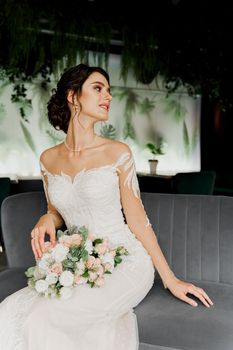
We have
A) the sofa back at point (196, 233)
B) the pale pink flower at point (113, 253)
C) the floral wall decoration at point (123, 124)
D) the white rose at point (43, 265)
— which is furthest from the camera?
the floral wall decoration at point (123, 124)

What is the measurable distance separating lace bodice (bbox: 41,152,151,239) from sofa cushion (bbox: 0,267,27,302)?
1.64ft

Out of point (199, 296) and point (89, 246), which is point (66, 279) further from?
point (199, 296)

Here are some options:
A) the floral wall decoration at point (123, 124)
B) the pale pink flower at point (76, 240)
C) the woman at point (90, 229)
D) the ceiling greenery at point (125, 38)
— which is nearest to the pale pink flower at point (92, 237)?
the woman at point (90, 229)

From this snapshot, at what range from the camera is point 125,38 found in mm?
5656

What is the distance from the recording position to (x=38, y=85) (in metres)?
5.96

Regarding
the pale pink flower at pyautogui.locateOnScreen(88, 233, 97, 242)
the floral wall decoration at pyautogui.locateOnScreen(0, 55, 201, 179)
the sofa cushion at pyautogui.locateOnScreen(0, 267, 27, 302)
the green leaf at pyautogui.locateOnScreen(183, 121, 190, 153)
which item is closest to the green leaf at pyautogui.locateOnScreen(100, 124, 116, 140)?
Result: the floral wall decoration at pyautogui.locateOnScreen(0, 55, 201, 179)

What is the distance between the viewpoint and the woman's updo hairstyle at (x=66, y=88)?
A: 6.98 ft

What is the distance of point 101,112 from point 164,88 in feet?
15.7

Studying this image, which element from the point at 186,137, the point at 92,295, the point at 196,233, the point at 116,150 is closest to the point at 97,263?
the point at 92,295

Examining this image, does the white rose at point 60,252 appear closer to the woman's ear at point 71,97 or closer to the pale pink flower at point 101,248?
the pale pink flower at point 101,248

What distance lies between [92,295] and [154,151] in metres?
5.01

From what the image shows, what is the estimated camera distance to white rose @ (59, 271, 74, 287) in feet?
5.46

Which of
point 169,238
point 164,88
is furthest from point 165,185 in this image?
point 169,238

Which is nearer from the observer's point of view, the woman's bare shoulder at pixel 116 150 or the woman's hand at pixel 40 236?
the woman's hand at pixel 40 236
